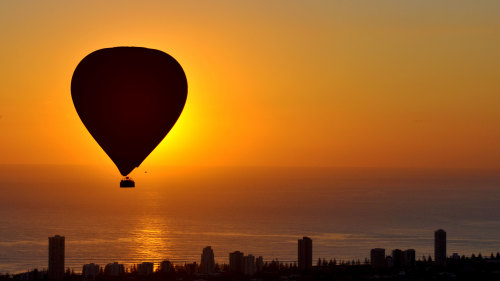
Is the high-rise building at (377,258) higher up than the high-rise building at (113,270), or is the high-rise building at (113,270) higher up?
the high-rise building at (377,258)

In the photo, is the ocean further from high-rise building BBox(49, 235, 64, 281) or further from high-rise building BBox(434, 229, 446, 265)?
high-rise building BBox(434, 229, 446, 265)

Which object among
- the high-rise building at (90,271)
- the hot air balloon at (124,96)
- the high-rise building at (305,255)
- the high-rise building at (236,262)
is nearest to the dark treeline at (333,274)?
the high-rise building at (90,271)

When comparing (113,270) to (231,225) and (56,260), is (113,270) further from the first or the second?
(231,225)

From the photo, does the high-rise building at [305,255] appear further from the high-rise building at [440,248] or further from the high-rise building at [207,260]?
the high-rise building at [440,248]

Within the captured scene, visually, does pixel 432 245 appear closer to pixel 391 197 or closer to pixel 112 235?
pixel 112 235

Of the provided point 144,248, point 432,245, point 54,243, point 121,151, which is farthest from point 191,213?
point 121,151

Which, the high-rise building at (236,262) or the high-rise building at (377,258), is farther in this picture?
the high-rise building at (377,258)

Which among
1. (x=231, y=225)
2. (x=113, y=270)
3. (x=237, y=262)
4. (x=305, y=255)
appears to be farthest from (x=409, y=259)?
(x=231, y=225)
